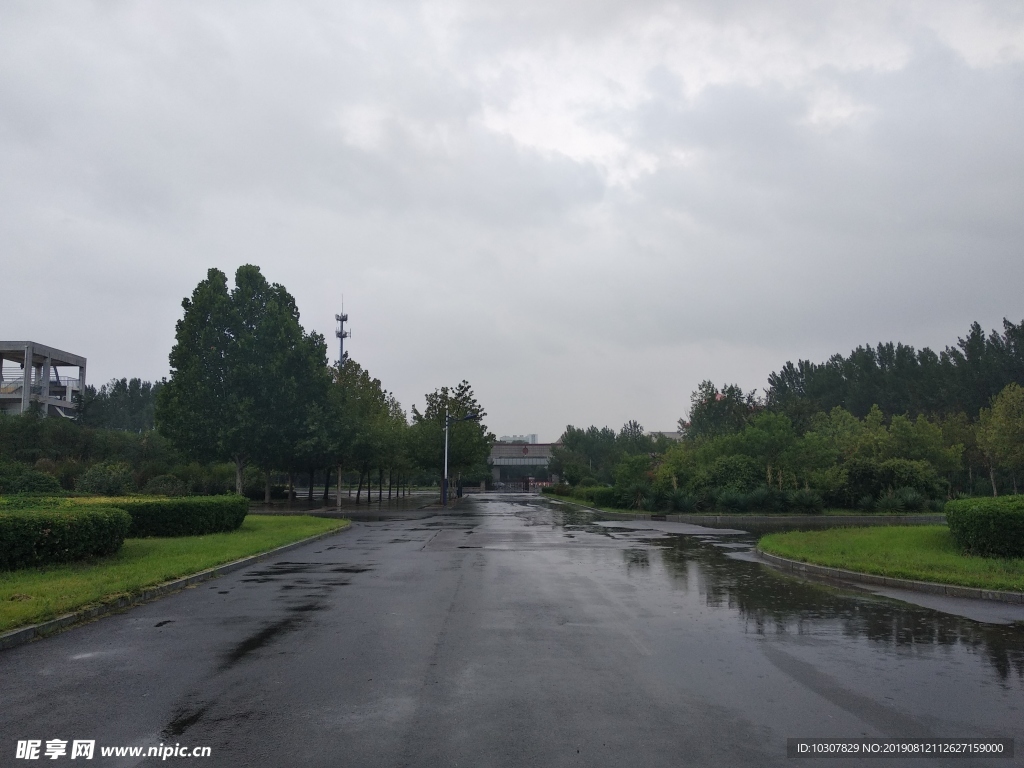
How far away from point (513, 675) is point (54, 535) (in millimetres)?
10384

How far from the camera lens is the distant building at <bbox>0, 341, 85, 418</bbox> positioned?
200 feet

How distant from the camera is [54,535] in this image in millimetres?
12898

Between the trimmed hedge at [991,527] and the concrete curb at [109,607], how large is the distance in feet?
51.2

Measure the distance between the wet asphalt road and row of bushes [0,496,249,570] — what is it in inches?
123

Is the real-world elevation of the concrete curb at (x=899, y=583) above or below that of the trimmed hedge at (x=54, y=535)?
below

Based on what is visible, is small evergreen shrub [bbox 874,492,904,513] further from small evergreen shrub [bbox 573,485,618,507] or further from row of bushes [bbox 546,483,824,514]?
small evergreen shrub [bbox 573,485,618,507]

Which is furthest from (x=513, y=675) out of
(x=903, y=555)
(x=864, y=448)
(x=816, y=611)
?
(x=864, y=448)

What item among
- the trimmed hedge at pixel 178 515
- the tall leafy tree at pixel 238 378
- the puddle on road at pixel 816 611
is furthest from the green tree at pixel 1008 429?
the trimmed hedge at pixel 178 515

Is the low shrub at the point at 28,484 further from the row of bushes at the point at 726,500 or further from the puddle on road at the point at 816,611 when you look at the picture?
the row of bushes at the point at 726,500

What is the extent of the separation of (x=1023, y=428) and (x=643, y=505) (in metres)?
22.8

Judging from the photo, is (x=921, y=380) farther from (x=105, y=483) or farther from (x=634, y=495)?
(x=105, y=483)

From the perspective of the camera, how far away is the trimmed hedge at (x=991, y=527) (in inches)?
561

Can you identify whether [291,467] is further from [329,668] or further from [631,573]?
[329,668]

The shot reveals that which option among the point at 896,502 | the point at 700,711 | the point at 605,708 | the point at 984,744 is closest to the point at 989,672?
the point at 984,744
